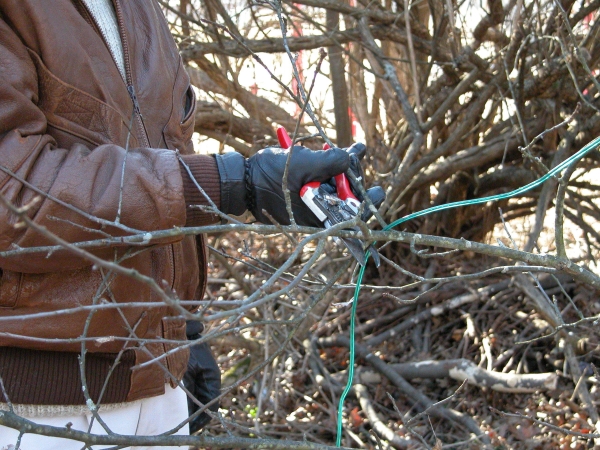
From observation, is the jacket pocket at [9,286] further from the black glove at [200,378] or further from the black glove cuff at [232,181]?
the black glove at [200,378]

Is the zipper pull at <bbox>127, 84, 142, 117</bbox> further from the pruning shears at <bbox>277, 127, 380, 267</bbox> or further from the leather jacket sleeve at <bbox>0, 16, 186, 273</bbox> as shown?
the pruning shears at <bbox>277, 127, 380, 267</bbox>

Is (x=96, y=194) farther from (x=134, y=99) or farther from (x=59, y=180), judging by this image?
(x=134, y=99)

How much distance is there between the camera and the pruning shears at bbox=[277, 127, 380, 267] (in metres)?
1.49

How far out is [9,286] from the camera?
142 cm

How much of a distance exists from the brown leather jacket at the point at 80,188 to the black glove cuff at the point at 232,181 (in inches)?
1.0

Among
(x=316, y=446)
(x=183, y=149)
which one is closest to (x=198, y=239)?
(x=183, y=149)

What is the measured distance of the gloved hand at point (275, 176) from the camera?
1.54 meters

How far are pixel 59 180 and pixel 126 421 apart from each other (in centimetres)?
65

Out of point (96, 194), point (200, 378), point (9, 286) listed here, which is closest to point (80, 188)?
point (96, 194)

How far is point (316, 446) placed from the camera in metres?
1.47

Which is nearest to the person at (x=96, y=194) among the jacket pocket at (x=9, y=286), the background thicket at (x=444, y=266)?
the jacket pocket at (x=9, y=286)

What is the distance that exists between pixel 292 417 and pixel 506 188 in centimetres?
170

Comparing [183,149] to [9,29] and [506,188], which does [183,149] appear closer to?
[9,29]

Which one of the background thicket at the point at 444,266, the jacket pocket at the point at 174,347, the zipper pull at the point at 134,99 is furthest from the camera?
the background thicket at the point at 444,266
